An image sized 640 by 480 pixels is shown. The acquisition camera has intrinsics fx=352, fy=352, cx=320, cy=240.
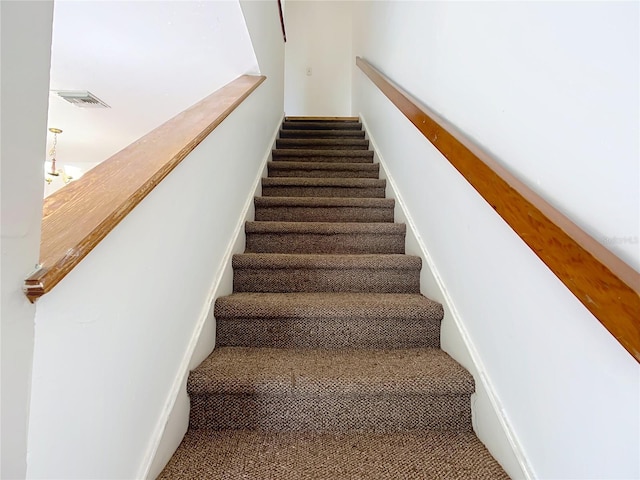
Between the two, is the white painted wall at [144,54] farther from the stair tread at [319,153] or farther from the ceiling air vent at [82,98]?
the stair tread at [319,153]

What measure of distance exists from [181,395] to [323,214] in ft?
4.14

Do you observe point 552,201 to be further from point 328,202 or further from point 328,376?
point 328,202

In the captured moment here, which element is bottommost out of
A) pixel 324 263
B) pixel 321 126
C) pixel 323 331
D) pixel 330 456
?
pixel 330 456

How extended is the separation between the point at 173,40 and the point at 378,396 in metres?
1.67

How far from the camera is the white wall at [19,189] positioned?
0.43 metres

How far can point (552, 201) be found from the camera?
0.73 m

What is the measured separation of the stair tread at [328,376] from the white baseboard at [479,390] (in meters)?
0.04

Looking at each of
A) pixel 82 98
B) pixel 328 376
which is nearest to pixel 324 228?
pixel 328 376

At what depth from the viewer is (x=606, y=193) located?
61cm

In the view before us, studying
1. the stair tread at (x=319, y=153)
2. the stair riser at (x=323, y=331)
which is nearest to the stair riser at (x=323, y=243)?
the stair riser at (x=323, y=331)

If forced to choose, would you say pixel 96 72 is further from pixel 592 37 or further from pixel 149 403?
pixel 592 37

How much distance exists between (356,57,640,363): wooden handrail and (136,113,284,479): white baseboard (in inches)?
37.2

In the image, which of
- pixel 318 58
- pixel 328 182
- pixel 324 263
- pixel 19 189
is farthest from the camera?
pixel 318 58

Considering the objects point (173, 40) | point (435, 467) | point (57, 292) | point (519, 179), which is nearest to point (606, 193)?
point (519, 179)
